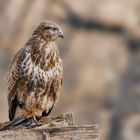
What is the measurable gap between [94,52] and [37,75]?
34.7ft

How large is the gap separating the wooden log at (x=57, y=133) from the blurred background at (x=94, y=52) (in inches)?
432

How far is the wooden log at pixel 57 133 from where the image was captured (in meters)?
6.61

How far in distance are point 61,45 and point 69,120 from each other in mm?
11499

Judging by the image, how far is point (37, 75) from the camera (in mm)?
8367

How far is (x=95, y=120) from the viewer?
18031 mm

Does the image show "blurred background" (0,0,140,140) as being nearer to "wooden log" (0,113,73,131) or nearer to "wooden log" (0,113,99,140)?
"wooden log" (0,113,73,131)

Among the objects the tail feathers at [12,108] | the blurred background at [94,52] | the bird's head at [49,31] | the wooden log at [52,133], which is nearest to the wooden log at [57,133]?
the wooden log at [52,133]

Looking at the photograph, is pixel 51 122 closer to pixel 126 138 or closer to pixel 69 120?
pixel 69 120

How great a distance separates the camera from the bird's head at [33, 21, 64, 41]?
8367 mm

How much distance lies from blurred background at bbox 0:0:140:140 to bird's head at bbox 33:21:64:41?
9213mm

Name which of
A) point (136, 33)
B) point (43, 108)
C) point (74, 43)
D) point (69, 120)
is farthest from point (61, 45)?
point (69, 120)

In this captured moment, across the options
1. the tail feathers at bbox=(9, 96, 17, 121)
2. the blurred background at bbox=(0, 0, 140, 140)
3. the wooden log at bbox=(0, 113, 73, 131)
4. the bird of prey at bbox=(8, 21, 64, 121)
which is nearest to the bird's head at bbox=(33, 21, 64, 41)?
the bird of prey at bbox=(8, 21, 64, 121)

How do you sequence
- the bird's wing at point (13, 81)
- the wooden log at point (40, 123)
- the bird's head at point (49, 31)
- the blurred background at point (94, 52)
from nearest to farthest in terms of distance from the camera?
the wooden log at point (40, 123) < the bird's head at point (49, 31) < the bird's wing at point (13, 81) < the blurred background at point (94, 52)

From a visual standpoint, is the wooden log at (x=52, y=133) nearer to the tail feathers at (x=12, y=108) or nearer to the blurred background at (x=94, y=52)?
the tail feathers at (x=12, y=108)
